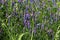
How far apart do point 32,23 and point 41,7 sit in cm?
36

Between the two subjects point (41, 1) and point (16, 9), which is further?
point (41, 1)

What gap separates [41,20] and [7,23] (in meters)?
0.57

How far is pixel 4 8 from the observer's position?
3.39 metres

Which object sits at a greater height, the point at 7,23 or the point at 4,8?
the point at 4,8

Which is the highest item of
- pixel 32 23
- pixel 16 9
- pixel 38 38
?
pixel 16 9

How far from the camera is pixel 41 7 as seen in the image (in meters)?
3.21

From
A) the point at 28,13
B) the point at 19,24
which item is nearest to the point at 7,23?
the point at 19,24

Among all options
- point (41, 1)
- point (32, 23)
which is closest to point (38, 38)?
point (32, 23)

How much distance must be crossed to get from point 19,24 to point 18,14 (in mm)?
161

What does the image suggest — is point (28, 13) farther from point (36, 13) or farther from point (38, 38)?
point (38, 38)

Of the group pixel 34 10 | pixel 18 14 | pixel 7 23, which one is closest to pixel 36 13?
pixel 34 10

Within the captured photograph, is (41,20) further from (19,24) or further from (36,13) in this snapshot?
(19,24)

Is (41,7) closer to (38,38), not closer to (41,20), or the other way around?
(41,20)

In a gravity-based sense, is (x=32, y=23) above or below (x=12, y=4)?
below
